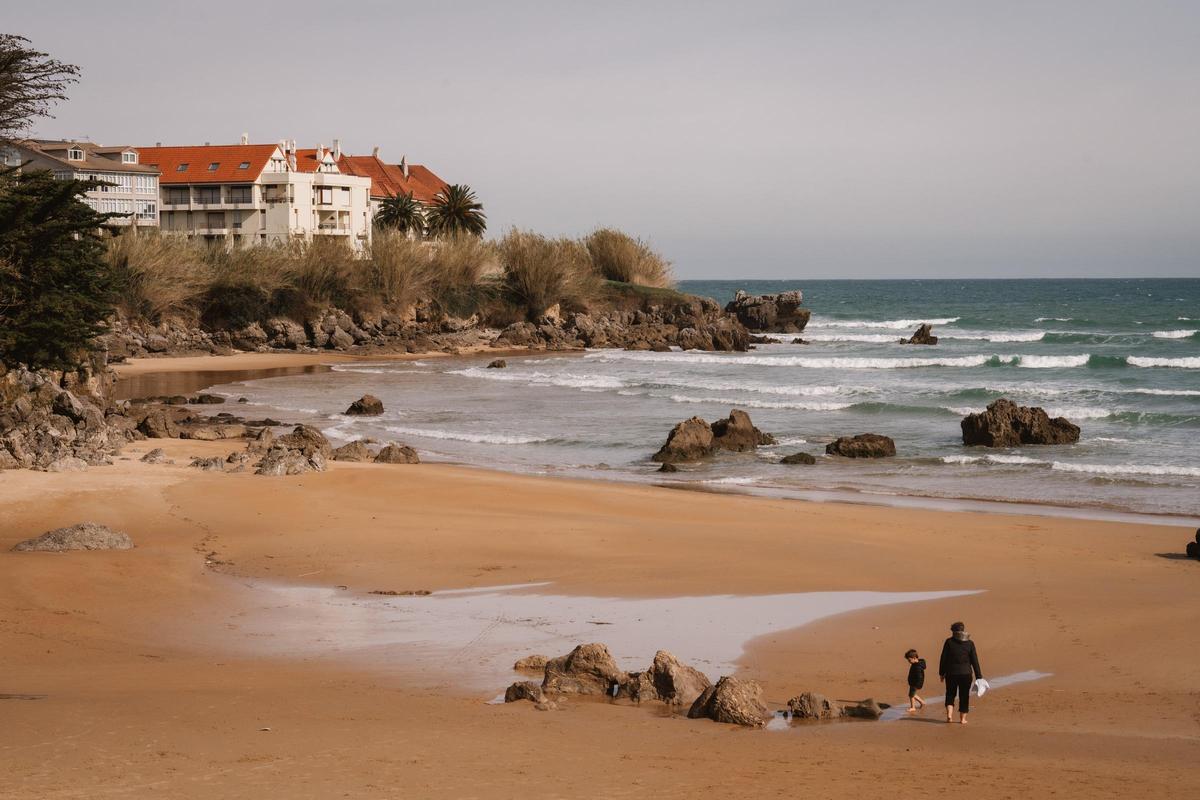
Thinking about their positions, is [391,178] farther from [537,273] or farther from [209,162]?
[537,273]

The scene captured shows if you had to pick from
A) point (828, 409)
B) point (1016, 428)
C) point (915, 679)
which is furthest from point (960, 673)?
point (828, 409)

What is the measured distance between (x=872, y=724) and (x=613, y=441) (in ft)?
71.0

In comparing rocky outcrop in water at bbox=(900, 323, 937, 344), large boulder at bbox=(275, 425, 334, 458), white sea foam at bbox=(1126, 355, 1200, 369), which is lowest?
large boulder at bbox=(275, 425, 334, 458)

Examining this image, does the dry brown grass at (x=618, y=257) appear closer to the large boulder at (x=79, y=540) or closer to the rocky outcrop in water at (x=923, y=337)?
the rocky outcrop in water at (x=923, y=337)

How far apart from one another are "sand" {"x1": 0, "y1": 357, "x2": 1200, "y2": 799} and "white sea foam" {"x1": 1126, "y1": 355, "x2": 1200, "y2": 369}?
36862 millimetres

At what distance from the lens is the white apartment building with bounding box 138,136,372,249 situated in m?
78.5

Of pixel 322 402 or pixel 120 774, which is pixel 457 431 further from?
pixel 120 774

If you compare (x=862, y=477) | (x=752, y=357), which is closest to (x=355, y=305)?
(x=752, y=357)

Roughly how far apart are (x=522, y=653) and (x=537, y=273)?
6109 cm

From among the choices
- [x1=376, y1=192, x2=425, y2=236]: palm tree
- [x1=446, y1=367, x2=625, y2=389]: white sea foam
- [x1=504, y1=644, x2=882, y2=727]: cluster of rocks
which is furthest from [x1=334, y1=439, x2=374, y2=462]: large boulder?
[x1=376, y1=192, x2=425, y2=236]: palm tree

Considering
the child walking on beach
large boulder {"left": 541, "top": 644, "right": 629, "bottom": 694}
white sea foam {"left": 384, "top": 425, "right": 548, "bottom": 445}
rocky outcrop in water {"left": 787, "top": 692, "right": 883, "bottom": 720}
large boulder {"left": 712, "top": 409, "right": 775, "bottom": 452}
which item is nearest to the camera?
rocky outcrop in water {"left": 787, "top": 692, "right": 883, "bottom": 720}

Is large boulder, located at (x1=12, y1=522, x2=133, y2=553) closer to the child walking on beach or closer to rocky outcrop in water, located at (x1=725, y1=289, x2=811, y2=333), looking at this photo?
the child walking on beach

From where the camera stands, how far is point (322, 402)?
38.8 meters

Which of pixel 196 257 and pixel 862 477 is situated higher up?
pixel 196 257
